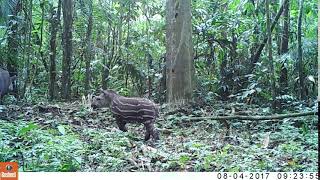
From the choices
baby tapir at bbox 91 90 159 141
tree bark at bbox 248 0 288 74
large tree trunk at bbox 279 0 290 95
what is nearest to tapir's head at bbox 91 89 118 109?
baby tapir at bbox 91 90 159 141

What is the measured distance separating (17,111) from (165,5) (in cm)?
92

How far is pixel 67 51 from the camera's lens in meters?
2.51

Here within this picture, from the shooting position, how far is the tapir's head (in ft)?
8.07

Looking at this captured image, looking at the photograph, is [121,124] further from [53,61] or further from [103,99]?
[53,61]

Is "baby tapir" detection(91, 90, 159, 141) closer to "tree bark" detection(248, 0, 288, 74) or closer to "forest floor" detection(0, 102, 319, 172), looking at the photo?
"forest floor" detection(0, 102, 319, 172)

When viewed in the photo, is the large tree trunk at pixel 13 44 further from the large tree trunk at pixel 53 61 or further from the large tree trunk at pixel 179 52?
the large tree trunk at pixel 179 52

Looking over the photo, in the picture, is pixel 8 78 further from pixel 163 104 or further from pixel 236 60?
pixel 236 60

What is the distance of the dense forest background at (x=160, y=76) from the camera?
2.38 metres

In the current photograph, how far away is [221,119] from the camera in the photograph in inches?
95.9

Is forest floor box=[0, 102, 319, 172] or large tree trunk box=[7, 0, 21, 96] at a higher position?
large tree trunk box=[7, 0, 21, 96]

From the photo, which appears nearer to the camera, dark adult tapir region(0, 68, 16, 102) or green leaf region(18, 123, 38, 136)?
green leaf region(18, 123, 38, 136)
